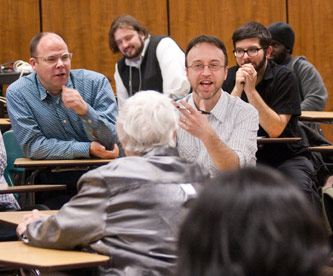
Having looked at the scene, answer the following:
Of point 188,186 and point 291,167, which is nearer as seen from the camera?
point 188,186

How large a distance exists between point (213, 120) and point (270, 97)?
827mm

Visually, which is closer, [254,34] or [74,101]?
[74,101]

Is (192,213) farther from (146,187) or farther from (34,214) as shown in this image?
(34,214)

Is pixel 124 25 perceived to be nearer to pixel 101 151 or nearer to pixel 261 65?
pixel 261 65

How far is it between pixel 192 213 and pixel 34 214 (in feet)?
5.26

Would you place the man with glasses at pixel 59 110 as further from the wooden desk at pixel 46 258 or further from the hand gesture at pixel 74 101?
the wooden desk at pixel 46 258

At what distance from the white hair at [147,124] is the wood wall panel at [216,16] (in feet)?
18.4

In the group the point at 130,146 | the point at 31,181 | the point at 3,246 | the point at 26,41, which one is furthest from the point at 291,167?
the point at 26,41

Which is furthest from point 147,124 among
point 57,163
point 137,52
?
point 137,52

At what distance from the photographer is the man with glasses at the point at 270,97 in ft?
12.1

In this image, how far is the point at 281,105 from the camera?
12.5 feet

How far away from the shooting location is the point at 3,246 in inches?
82.6

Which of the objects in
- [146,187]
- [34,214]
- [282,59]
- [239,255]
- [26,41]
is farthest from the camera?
[26,41]

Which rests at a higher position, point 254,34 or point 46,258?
point 254,34
